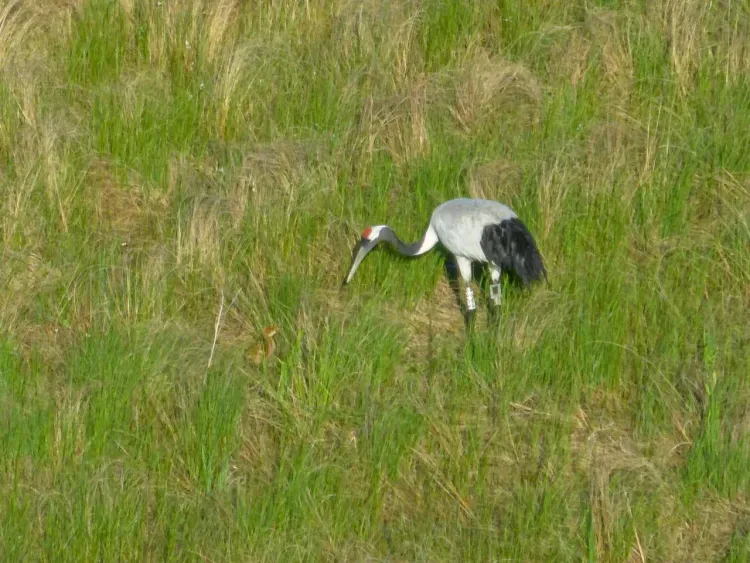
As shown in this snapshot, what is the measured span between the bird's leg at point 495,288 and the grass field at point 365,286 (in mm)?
77

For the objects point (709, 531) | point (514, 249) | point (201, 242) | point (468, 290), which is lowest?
point (709, 531)

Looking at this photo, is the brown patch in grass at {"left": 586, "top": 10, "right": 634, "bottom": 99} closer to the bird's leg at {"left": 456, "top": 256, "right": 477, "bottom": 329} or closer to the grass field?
the grass field

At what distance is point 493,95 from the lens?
24.7 ft

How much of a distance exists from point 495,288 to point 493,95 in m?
1.43

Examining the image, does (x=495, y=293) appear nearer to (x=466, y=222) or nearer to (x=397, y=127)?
(x=466, y=222)

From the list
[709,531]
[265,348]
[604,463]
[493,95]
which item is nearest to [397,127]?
[493,95]

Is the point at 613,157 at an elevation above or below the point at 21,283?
above

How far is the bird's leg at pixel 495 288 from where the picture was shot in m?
6.50

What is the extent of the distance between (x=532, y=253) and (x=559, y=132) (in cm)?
119

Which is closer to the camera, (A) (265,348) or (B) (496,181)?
(A) (265,348)

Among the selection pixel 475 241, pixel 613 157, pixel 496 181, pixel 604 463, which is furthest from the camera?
pixel 496 181

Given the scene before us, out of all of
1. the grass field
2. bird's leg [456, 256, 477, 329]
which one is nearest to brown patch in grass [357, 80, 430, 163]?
the grass field

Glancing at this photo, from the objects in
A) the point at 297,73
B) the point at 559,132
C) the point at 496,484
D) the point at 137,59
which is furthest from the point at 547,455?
the point at 137,59

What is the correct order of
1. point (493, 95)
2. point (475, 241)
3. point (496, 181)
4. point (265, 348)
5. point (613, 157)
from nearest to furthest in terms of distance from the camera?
point (265, 348)
point (475, 241)
point (613, 157)
point (496, 181)
point (493, 95)
